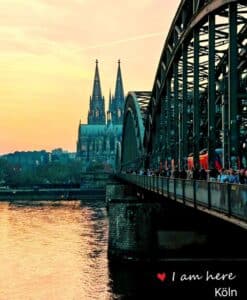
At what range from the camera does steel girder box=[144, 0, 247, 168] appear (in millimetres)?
32844

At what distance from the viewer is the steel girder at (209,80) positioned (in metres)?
32.8

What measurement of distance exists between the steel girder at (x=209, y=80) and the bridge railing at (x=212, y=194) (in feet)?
8.89

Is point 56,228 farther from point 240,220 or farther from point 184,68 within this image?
point 240,220

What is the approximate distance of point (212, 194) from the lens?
23906mm

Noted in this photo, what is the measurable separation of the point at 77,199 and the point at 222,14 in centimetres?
13937

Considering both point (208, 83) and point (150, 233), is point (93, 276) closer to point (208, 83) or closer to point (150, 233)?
point (150, 233)

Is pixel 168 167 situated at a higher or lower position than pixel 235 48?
lower

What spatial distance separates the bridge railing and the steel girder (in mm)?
2711

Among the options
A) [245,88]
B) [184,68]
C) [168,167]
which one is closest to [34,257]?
[168,167]

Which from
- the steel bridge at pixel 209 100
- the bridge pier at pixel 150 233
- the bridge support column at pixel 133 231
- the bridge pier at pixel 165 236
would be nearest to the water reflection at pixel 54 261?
the bridge support column at pixel 133 231

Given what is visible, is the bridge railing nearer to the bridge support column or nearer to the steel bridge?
the steel bridge

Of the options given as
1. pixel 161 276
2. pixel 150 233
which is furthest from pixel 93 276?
pixel 150 233

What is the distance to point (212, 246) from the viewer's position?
48562mm

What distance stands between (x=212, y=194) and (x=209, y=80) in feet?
49.1
